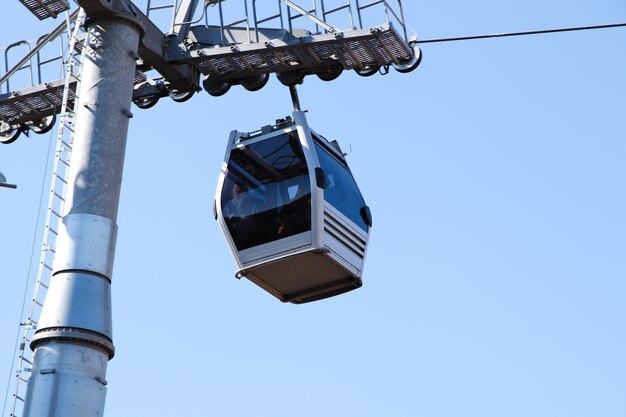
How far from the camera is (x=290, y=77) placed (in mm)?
12586

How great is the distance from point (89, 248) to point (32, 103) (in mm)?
4435

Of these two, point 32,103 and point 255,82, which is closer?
point 255,82

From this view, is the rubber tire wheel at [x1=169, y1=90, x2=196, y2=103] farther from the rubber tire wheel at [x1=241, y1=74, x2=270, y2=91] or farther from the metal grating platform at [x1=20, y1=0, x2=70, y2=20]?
the metal grating platform at [x1=20, y1=0, x2=70, y2=20]

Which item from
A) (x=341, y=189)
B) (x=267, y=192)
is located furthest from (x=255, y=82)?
(x=341, y=189)

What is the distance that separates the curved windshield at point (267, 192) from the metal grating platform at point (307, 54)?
1205mm

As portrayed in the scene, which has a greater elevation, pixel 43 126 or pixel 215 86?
pixel 43 126

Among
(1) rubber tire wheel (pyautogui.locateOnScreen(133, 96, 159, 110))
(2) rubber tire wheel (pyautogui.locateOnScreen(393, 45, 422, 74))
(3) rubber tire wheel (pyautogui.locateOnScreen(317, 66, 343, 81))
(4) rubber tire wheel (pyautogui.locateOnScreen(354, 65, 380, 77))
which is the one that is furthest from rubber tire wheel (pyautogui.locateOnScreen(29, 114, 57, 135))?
(2) rubber tire wheel (pyautogui.locateOnScreen(393, 45, 422, 74))

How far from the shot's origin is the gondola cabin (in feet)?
41.1

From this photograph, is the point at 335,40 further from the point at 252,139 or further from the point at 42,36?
the point at 42,36

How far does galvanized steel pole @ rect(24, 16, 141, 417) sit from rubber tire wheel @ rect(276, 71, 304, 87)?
2.34 m

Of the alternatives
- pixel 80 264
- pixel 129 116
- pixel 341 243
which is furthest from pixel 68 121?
pixel 341 243

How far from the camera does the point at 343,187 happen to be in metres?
13.3

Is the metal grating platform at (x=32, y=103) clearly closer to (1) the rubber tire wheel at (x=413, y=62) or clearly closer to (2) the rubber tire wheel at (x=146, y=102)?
(2) the rubber tire wheel at (x=146, y=102)

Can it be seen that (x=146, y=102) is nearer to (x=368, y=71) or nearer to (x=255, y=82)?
(x=255, y=82)
